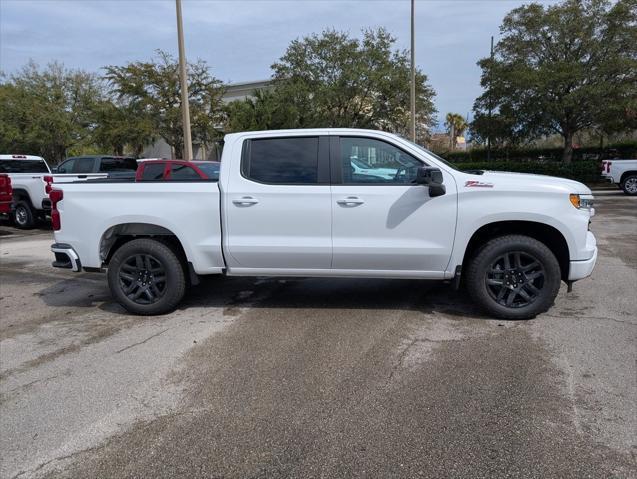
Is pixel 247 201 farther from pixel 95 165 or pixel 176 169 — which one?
pixel 95 165

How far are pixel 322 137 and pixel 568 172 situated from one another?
2284cm

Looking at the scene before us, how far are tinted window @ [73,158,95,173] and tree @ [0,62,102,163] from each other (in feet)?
61.5

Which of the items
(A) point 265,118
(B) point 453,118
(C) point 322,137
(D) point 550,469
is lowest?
(D) point 550,469

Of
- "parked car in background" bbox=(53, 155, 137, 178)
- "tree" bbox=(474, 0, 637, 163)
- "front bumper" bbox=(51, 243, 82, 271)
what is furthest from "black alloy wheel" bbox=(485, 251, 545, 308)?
"tree" bbox=(474, 0, 637, 163)

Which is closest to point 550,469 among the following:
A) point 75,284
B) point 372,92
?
point 75,284

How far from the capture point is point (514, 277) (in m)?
5.07

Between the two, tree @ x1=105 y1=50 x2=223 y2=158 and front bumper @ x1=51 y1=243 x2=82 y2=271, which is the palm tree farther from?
front bumper @ x1=51 y1=243 x2=82 y2=271

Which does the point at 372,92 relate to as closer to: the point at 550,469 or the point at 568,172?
the point at 568,172

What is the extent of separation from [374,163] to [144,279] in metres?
2.74

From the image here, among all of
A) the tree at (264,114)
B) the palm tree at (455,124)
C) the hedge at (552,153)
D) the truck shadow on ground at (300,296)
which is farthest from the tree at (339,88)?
the palm tree at (455,124)

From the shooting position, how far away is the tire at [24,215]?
14100mm

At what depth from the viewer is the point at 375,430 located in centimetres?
320

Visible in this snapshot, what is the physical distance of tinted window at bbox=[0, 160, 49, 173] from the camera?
1427cm

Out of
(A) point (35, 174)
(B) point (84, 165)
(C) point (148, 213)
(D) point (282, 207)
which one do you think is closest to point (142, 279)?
(C) point (148, 213)
